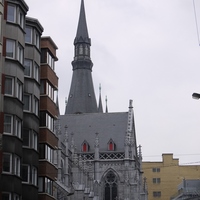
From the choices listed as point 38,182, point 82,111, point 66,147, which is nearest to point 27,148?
point 38,182

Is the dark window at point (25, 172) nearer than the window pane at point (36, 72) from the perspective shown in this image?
Yes

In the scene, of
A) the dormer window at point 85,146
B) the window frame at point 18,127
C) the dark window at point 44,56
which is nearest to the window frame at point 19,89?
the window frame at point 18,127

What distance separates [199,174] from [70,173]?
50.4 m

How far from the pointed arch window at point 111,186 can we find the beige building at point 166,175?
112ft

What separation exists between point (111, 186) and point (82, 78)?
986 inches

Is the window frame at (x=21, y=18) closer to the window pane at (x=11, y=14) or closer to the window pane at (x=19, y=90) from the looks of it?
the window pane at (x=11, y=14)

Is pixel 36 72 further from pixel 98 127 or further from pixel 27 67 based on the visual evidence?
pixel 98 127

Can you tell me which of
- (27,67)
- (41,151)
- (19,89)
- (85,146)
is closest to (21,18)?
(27,67)

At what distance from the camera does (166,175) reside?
13438cm

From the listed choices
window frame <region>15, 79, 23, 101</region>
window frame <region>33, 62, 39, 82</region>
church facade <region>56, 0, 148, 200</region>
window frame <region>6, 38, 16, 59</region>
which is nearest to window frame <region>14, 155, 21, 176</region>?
window frame <region>15, 79, 23, 101</region>

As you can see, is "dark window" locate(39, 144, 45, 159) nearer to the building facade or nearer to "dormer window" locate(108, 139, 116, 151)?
the building facade

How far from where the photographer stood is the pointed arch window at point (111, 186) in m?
99.3

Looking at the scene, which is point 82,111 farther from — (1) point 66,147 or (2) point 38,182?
(2) point 38,182

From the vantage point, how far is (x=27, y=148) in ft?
127
